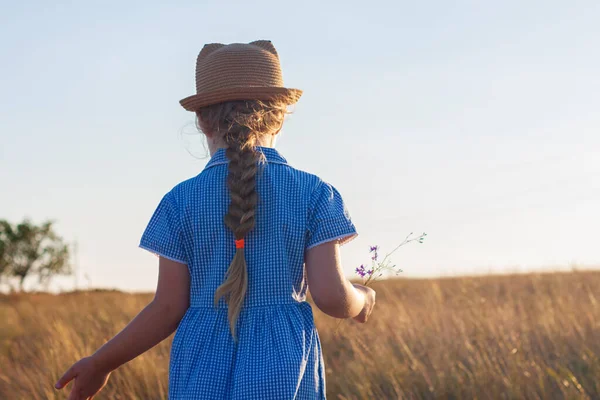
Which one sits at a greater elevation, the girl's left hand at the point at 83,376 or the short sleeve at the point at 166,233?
the short sleeve at the point at 166,233

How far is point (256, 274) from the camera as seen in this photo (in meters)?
2.25

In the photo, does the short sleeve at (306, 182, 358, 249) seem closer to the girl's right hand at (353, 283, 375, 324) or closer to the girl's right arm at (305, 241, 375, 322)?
the girl's right arm at (305, 241, 375, 322)

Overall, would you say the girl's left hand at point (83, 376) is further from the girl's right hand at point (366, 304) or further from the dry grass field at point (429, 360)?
the dry grass field at point (429, 360)

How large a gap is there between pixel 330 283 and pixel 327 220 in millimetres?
223

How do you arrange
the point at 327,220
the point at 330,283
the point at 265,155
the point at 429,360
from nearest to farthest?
the point at 330,283 → the point at 327,220 → the point at 265,155 → the point at 429,360

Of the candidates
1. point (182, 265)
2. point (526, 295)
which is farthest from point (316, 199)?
point (526, 295)

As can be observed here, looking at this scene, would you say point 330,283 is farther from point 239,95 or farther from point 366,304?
point 239,95

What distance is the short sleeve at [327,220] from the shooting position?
226 cm

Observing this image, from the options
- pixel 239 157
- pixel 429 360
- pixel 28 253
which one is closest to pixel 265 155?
pixel 239 157

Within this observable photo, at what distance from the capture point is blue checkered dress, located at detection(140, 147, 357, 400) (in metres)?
2.17

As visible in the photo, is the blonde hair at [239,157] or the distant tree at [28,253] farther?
the distant tree at [28,253]

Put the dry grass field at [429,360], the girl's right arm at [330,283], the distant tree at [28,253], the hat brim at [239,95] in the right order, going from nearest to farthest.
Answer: the girl's right arm at [330,283], the hat brim at [239,95], the dry grass field at [429,360], the distant tree at [28,253]

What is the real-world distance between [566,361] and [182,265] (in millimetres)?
4041

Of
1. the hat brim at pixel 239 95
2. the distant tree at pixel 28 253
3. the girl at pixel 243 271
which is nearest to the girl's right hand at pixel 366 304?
the girl at pixel 243 271
